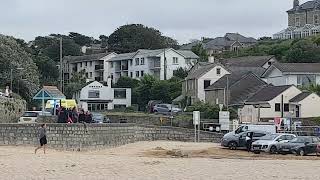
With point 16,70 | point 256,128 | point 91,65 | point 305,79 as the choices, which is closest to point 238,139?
point 256,128

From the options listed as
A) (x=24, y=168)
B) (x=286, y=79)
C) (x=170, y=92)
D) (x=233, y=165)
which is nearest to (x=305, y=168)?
(x=233, y=165)

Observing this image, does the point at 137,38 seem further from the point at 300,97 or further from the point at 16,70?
the point at 300,97

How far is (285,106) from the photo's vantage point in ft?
256

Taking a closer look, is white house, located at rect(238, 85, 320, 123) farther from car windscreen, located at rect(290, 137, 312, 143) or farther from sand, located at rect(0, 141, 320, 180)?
sand, located at rect(0, 141, 320, 180)

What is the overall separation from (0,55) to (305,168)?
6671cm

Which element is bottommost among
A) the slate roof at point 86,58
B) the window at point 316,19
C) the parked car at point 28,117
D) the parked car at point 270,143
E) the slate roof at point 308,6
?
the parked car at point 270,143

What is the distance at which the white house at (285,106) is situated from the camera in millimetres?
75562

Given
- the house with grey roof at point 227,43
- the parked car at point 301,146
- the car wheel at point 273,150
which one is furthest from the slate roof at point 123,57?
the parked car at point 301,146

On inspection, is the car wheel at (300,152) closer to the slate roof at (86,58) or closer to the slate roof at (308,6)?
the slate roof at (86,58)

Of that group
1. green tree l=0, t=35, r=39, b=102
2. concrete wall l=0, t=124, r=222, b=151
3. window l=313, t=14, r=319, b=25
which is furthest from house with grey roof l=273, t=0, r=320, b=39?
concrete wall l=0, t=124, r=222, b=151

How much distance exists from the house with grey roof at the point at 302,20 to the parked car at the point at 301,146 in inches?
4706

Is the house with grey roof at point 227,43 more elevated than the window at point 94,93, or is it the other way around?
the house with grey roof at point 227,43

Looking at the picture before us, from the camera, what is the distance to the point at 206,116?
73812 millimetres

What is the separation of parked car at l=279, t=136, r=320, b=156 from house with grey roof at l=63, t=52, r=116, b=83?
9785 centimetres
